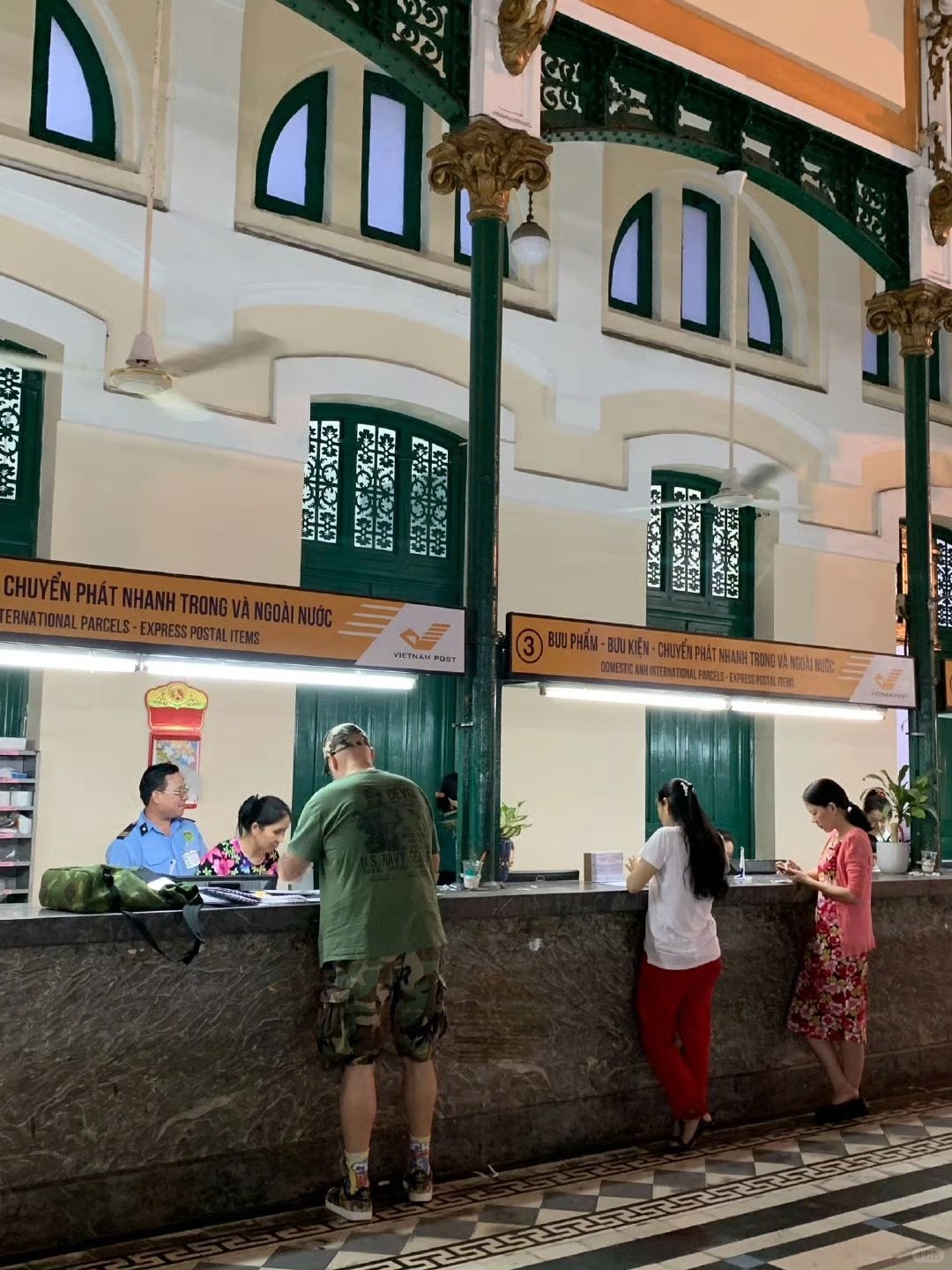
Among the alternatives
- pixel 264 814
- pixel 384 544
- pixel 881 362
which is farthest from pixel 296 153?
pixel 881 362

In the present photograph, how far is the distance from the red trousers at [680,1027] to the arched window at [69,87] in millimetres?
6067

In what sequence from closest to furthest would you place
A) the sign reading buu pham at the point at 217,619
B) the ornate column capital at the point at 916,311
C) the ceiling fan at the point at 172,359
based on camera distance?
the sign reading buu pham at the point at 217,619
the ceiling fan at the point at 172,359
the ornate column capital at the point at 916,311

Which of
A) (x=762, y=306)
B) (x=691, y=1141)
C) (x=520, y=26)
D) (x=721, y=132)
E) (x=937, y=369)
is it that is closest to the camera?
(x=691, y=1141)

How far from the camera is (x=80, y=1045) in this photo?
4.11 meters

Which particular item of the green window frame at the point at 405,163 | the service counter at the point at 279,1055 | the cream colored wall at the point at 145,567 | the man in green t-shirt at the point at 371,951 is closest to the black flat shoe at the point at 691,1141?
the service counter at the point at 279,1055

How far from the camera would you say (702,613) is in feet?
35.0

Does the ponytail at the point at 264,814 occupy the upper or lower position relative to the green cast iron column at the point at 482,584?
lower

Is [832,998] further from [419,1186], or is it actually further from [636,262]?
[636,262]

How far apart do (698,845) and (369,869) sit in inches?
62.8

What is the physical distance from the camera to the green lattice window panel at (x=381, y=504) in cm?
893

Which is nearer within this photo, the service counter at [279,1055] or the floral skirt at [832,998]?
the service counter at [279,1055]

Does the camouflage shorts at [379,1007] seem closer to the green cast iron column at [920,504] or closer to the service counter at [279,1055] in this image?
the service counter at [279,1055]

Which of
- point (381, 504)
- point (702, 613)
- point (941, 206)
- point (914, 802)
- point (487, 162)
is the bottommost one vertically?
point (914, 802)

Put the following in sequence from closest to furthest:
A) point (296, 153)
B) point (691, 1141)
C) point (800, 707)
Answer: point (691, 1141) → point (800, 707) → point (296, 153)
